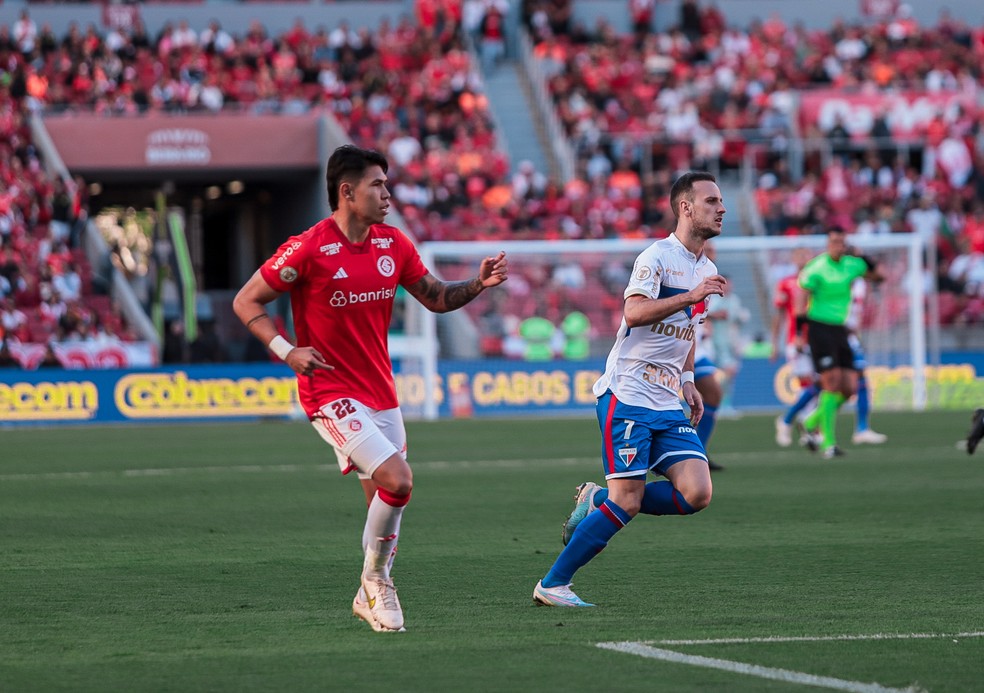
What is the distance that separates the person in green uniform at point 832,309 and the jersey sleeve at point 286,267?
33.7 ft

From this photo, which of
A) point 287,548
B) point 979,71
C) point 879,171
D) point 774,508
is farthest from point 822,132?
point 287,548

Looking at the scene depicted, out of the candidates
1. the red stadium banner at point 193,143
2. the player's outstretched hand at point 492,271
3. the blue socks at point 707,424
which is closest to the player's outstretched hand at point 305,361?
the player's outstretched hand at point 492,271

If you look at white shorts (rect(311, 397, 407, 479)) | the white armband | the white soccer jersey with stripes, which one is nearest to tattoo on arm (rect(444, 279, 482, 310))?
white shorts (rect(311, 397, 407, 479))

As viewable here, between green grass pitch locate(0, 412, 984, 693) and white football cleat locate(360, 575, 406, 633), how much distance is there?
0.24 ft

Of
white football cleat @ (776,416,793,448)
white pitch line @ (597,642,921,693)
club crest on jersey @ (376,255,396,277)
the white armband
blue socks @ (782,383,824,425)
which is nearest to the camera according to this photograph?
white pitch line @ (597,642,921,693)

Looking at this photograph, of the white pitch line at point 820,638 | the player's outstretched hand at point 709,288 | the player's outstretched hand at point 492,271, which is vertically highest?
the player's outstretched hand at point 492,271

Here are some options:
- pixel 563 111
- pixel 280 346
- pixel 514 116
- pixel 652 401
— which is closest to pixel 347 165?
pixel 280 346

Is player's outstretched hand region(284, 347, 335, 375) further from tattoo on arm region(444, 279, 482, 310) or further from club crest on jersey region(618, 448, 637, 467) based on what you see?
club crest on jersey region(618, 448, 637, 467)

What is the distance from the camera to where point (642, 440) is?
766cm

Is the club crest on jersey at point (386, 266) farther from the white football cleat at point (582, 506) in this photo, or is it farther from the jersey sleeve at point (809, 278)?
the jersey sleeve at point (809, 278)

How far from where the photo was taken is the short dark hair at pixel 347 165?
7.21m

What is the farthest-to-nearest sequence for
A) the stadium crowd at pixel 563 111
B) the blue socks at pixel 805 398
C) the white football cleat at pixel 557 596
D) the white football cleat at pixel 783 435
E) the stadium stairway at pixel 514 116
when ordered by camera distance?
1. the stadium stairway at pixel 514 116
2. the stadium crowd at pixel 563 111
3. the white football cleat at pixel 783 435
4. the blue socks at pixel 805 398
5. the white football cleat at pixel 557 596

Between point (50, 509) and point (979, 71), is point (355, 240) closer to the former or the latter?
point (50, 509)

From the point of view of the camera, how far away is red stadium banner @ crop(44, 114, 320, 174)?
1383 inches
